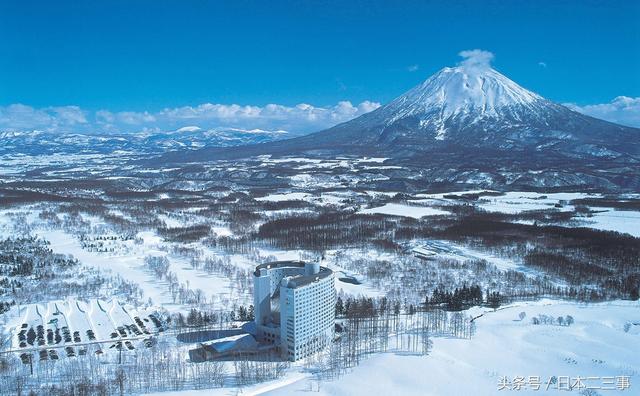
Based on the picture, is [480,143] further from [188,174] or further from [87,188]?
[87,188]

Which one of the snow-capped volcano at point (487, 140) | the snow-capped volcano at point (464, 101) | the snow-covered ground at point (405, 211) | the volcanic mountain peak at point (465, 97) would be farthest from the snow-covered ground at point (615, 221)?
the volcanic mountain peak at point (465, 97)

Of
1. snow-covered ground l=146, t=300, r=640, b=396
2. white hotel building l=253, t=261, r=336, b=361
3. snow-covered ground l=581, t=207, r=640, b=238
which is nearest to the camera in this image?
snow-covered ground l=146, t=300, r=640, b=396

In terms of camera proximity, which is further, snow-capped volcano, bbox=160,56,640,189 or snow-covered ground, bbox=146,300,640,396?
snow-capped volcano, bbox=160,56,640,189

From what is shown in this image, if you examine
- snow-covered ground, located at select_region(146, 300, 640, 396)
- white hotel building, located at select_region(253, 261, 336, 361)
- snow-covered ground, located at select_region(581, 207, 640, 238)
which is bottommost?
snow-covered ground, located at select_region(146, 300, 640, 396)

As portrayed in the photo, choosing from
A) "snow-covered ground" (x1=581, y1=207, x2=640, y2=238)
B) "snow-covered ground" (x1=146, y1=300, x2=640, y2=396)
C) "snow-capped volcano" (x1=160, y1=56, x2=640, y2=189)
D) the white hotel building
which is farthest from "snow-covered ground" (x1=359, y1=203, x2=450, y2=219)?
the white hotel building

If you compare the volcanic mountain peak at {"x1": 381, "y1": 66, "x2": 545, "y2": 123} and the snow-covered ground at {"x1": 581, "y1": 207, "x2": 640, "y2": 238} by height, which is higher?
the volcanic mountain peak at {"x1": 381, "y1": 66, "x2": 545, "y2": 123}

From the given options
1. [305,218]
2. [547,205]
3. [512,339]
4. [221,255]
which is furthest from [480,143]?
[512,339]

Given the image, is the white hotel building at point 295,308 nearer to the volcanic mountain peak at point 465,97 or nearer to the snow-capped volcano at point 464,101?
the snow-capped volcano at point 464,101

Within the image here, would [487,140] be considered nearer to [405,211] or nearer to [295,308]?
[405,211]

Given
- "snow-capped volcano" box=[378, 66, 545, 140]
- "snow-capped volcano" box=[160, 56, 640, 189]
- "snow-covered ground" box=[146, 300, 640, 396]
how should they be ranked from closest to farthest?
"snow-covered ground" box=[146, 300, 640, 396]
"snow-capped volcano" box=[160, 56, 640, 189]
"snow-capped volcano" box=[378, 66, 545, 140]

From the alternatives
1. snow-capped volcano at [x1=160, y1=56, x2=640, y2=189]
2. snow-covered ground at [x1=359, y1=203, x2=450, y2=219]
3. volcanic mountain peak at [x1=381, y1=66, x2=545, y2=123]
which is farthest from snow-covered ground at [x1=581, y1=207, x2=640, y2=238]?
volcanic mountain peak at [x1=381, y1=66, x2=545, y2=123]

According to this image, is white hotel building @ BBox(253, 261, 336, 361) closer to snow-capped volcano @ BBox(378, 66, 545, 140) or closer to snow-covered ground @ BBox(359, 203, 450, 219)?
snow-covered ground @ BBox(359, 203, 450, 219)
